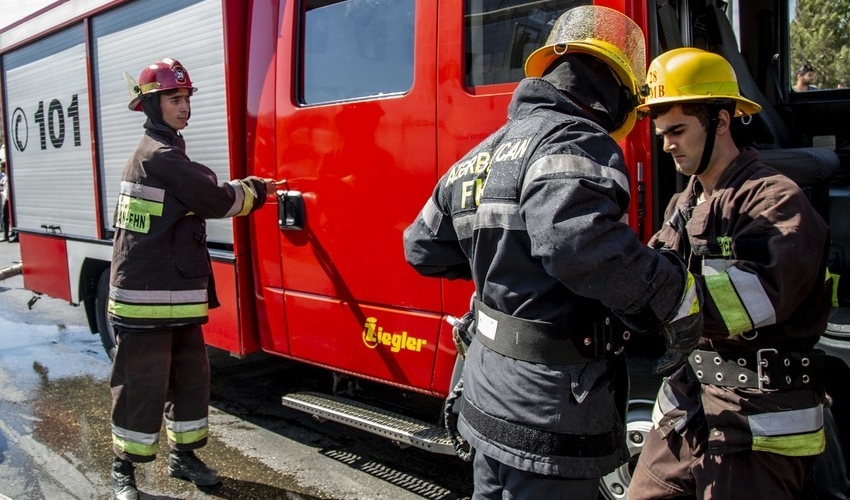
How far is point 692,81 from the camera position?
6.11 ft

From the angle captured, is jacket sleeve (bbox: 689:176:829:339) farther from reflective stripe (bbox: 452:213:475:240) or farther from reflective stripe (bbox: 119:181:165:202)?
reflective stripe (bbox: 119:181:165:202)

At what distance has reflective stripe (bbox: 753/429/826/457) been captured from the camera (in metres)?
1.77

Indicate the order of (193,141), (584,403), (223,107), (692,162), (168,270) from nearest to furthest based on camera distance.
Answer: (584,403) → (692,162) → (168,270) → (223,107) → (193,141)

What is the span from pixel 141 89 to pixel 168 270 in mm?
854

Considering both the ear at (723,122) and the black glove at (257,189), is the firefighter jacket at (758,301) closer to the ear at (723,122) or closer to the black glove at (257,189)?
the ear at (723,122)

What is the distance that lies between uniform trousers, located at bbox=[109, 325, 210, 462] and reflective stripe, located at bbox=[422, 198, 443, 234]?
1862 millimetres

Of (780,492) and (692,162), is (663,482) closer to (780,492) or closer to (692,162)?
(780,492)

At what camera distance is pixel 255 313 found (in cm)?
377

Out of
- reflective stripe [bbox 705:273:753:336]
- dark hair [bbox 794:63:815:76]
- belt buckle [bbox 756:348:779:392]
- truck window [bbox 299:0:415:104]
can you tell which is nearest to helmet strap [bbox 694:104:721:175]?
reflective stripe [bbox 705:273:753:336]

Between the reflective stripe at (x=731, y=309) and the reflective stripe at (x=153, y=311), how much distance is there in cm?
244

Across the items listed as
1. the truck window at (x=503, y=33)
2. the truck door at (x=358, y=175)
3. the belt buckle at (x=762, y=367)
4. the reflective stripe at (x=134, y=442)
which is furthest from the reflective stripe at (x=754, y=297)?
the reflective stripe at (x=134, y=442)

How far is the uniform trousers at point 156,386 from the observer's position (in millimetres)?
3254

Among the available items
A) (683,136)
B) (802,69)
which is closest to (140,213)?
(683,136)

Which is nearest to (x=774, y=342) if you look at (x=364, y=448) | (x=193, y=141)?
(x=364, y=448)
